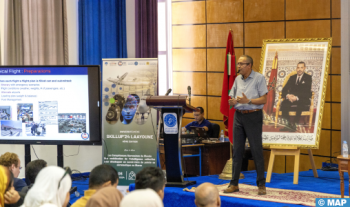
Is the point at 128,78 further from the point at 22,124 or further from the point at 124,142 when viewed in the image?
the point at 22,124

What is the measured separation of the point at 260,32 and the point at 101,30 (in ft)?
8.79

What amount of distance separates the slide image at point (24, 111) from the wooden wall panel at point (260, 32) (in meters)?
3.56

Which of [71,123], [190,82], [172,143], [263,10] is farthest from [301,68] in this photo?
[71,123]

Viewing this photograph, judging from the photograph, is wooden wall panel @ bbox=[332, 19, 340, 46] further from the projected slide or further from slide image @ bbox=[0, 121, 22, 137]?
slide image @ bbox=[0, 121, 22, 137]

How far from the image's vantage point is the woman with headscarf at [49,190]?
83.0 inches

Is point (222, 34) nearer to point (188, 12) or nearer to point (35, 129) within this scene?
point (188, 12)

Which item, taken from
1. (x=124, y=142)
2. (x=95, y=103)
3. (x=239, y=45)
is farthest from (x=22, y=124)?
(x=239, y=45)

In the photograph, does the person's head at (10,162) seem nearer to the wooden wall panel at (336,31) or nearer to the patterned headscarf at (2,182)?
the patterned headscarf at (2,182)

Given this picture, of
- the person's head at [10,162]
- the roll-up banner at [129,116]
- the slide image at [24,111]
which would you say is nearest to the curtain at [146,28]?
the roll-up banner at [129,116]

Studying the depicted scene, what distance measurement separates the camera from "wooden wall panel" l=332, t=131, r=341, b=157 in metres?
5.89

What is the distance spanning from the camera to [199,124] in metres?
6.68

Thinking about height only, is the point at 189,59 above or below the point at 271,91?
above

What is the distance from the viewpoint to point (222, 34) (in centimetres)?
690

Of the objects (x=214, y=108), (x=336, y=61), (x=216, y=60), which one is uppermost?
(x=216, y=60)
